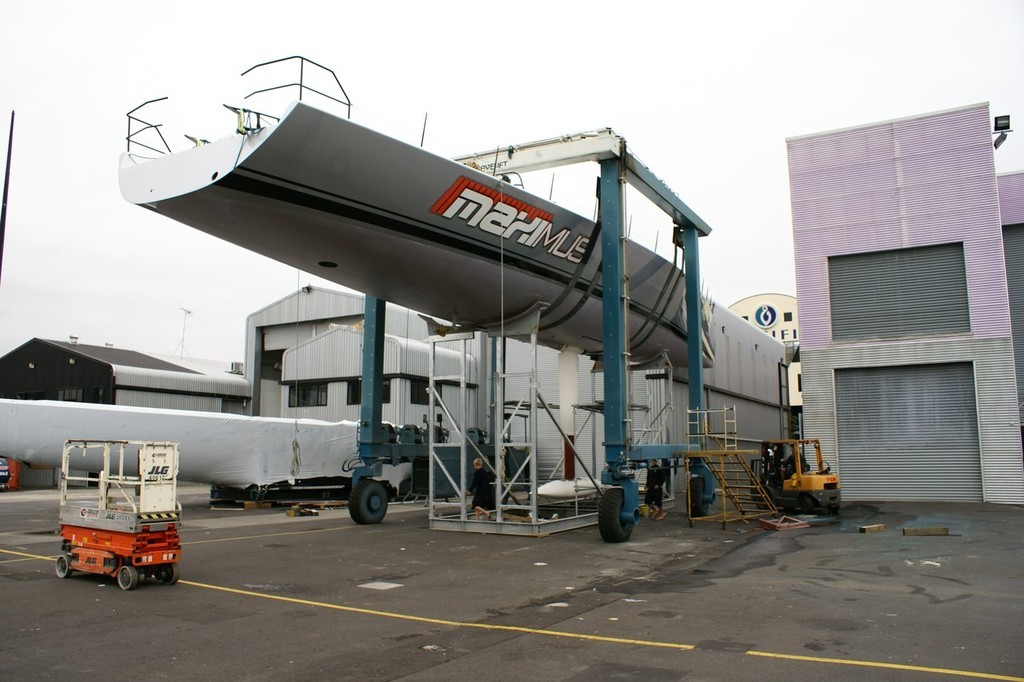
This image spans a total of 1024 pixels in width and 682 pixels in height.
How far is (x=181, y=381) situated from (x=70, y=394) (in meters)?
4.07

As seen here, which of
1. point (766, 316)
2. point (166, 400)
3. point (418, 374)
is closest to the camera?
point (418, 374)

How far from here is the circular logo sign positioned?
50500mm

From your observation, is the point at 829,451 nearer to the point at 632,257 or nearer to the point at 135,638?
the point at 632,257

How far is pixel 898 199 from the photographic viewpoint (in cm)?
1930

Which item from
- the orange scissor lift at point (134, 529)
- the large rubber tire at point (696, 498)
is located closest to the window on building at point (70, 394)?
the orange scissor lift at point (134, 529)

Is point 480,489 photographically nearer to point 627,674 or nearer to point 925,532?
point 925,532

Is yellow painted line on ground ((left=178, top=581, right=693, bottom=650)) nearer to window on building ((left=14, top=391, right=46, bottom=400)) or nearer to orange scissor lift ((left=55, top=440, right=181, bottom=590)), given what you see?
orange scissor lift ((left=55, top=440, right=181, bottom=590))

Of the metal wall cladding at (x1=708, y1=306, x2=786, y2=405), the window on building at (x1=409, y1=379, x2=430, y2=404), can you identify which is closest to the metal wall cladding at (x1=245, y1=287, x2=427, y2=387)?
the window on building at (x1=409, y1=379, x2=430, y2=404)

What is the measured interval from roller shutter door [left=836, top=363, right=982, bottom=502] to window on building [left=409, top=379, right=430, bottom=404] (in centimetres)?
1321

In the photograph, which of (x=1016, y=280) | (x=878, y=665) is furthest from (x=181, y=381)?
(x=878, y=665)

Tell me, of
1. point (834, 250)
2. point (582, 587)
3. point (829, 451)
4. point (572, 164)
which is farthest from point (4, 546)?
point (834, 250)

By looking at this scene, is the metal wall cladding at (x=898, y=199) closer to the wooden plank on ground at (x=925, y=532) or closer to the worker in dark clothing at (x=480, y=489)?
the wooden plank on ground at (x=925, y=532)

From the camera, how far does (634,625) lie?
232 inches

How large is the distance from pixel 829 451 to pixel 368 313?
1311cm
